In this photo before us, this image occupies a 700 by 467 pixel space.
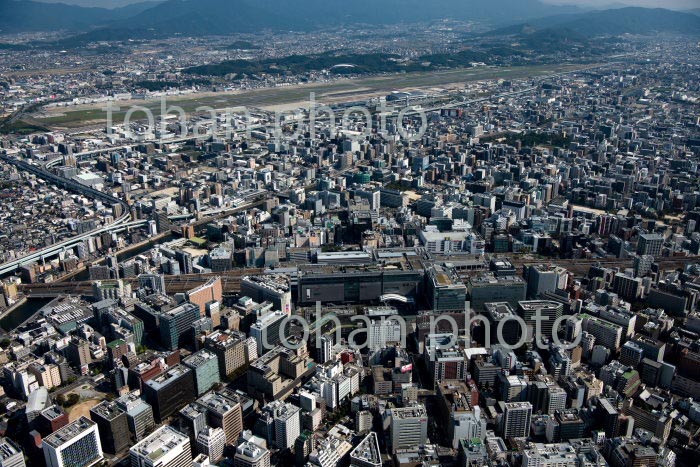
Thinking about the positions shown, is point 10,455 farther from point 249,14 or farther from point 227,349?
point 249,14

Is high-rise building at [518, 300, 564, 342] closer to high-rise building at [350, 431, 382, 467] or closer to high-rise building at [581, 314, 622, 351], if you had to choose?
high-rise building at [581, 314, 622, 351]

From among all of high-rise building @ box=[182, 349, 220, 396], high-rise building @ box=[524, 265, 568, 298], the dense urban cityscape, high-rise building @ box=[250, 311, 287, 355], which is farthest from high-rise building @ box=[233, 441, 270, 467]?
high-rise building @ box=[524, 265, 568, 298]

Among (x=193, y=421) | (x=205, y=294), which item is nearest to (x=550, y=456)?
(x=193, y=421)

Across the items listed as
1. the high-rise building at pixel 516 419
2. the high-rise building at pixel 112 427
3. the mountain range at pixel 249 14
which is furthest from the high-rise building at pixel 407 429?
the mountain range at pixel 249 14

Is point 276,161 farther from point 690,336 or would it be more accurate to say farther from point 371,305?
point 690,336

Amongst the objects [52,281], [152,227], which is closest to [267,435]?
[52,281]

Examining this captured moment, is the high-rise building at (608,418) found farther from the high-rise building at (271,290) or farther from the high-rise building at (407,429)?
the high-rise building at (271,290)
